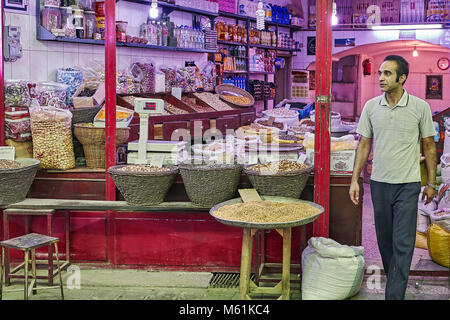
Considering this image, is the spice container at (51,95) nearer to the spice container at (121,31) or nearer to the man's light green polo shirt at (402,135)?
the spice container at (121,31)

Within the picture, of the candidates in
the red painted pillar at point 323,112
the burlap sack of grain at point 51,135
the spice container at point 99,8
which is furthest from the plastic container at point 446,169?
the spice container at point 99,8

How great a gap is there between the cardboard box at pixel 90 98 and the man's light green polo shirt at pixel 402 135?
2.69 metres

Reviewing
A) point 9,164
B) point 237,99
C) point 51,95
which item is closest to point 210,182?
point 9,164

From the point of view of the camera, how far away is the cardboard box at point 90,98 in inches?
218

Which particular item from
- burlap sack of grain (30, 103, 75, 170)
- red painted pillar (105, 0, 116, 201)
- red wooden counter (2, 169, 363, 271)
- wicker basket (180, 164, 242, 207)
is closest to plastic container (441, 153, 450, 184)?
red wooden counter (2, 169, 363, 271)

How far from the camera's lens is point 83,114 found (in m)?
5.25

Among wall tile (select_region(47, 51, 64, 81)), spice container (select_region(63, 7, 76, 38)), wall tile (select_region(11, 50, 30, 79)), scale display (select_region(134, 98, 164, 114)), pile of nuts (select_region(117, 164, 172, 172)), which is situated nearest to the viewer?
pile of nuts (select_region(117, 164, 172, 172))

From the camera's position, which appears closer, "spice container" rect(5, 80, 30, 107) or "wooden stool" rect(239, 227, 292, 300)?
"wooden stool" rect(239, 227, 292, 300)

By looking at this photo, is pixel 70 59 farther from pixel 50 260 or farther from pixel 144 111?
pixel 50 260

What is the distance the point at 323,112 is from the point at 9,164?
225 centimetres

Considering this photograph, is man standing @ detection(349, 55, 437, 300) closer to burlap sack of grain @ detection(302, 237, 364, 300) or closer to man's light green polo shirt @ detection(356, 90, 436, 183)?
man's light green polo shirt @ detection(356, 90, 436, 183)

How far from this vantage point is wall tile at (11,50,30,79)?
5.66 m

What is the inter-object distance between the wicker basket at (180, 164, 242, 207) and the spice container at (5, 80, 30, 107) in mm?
1499

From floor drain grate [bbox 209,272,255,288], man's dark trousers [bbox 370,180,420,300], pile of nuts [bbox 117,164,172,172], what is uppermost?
pile of nuts [bbox 117,164,172,172]
